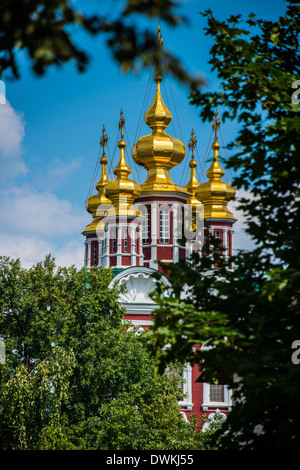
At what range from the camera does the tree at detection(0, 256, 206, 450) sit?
19.6 meters

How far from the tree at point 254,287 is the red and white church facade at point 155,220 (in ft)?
68.3

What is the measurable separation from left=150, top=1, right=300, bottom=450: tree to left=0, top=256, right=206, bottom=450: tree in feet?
37.6

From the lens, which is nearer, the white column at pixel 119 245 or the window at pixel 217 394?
the window at pixel 217 394

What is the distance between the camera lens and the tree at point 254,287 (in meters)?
7.32

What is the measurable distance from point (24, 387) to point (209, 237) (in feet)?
37.3

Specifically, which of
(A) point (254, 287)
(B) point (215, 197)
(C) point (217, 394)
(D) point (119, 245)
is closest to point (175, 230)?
(D) point (119, 245)

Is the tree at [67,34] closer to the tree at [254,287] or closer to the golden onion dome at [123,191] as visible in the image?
the tree at [254,287]

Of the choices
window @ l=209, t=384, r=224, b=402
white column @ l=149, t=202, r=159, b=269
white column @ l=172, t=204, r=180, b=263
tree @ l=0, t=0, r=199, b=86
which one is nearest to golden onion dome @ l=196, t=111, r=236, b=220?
white column @ l=172, t=204, r=180, b=263

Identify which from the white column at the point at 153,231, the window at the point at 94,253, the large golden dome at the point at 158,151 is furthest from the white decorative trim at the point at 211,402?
the window at the point at 94,253

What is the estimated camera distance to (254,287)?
8578 millimetres

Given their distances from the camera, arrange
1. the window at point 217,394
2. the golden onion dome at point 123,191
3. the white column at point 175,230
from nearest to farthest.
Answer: the window at point 217,394, the white column at point 175,230, the golden onion dome at point 123,191

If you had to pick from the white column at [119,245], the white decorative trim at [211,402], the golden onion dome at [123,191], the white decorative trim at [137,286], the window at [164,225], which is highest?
the golden onion dome at [123,191]

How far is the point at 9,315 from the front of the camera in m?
25.2
